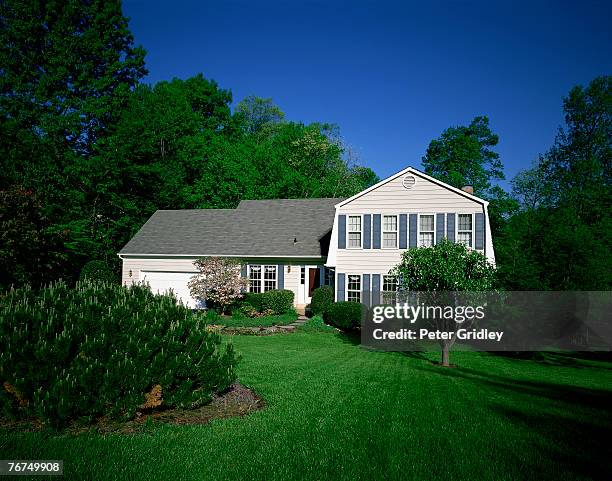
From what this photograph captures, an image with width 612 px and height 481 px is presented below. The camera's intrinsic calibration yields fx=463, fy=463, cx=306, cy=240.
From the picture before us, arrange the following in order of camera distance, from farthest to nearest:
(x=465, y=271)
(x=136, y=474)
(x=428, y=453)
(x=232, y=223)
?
(x=232, y=223) → (x=465, y=271) → (x=428, y=453) → (x=136, y=474)

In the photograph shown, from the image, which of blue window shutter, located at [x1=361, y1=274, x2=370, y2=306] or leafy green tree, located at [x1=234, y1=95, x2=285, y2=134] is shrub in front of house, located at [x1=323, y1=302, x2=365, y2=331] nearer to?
blue window shutter, located at [x1=361, y1=274, x2=370, y2=306]

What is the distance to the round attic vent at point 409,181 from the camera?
21.2 metres

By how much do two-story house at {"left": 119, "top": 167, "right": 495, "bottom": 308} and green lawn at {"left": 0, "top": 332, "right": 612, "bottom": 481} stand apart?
36.5ft

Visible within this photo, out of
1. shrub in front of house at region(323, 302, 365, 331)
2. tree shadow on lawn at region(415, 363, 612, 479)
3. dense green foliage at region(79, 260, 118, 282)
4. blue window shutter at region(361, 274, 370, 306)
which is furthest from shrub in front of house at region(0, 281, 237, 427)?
dense green foliage at region(79, 260, 118, 282)

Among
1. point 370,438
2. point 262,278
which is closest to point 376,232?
point 262,278

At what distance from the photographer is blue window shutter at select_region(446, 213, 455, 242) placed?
20.6 meters

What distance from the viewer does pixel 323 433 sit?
20.6 feet

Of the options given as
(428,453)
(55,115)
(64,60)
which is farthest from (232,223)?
(428,453)

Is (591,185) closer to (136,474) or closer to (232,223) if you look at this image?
(232,223)

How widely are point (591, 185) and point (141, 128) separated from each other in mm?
30195

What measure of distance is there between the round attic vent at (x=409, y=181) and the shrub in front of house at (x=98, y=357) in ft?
50.1

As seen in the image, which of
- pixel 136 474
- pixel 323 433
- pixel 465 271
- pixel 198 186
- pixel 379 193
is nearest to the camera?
pixel 136 474

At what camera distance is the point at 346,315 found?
19719 mm

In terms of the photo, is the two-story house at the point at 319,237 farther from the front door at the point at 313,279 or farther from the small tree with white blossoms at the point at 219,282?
the small tree with white blossoms at the point at 219,282
